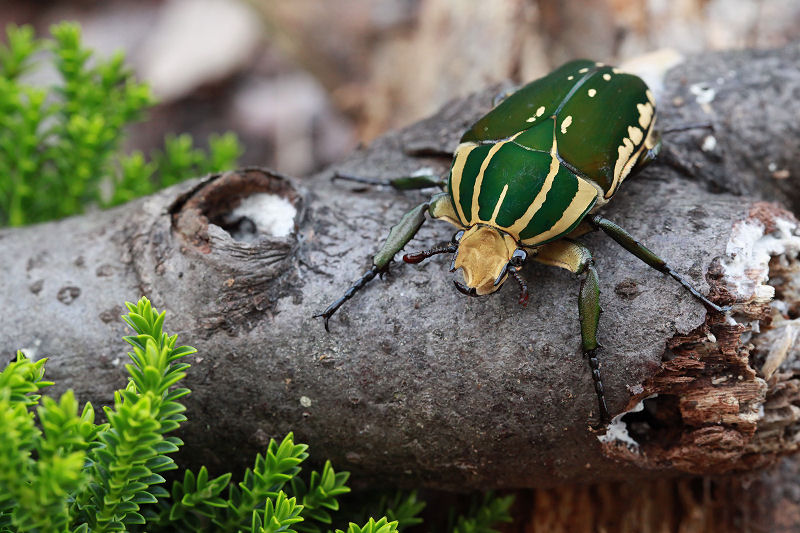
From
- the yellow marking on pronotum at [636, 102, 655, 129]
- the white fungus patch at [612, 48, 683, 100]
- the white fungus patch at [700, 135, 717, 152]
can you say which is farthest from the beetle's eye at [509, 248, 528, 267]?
the white fungus patch at [612, 48, 683, 100]

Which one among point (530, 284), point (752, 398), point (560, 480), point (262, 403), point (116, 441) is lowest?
point (560, 480)

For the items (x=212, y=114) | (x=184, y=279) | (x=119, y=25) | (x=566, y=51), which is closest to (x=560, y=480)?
(x=184, y=279)

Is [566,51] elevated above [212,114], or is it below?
above

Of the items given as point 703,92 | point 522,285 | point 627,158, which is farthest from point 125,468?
point 703,92

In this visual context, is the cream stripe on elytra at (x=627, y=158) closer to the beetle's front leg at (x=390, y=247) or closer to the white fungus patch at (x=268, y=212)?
the beetle's front leg at (x=390, y=247)

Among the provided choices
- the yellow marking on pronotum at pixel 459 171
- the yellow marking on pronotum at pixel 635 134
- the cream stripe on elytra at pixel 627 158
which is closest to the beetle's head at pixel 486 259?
the yellow marking on pronotum at pixel 459 171

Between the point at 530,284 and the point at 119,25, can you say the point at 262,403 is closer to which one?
the point at 530,284

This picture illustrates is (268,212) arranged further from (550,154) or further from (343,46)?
(343,46)

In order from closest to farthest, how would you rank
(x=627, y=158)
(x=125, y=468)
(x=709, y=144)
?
1. (x=125, y=468)
2. (x=627, y=158)
3. (x=709, y=144)
